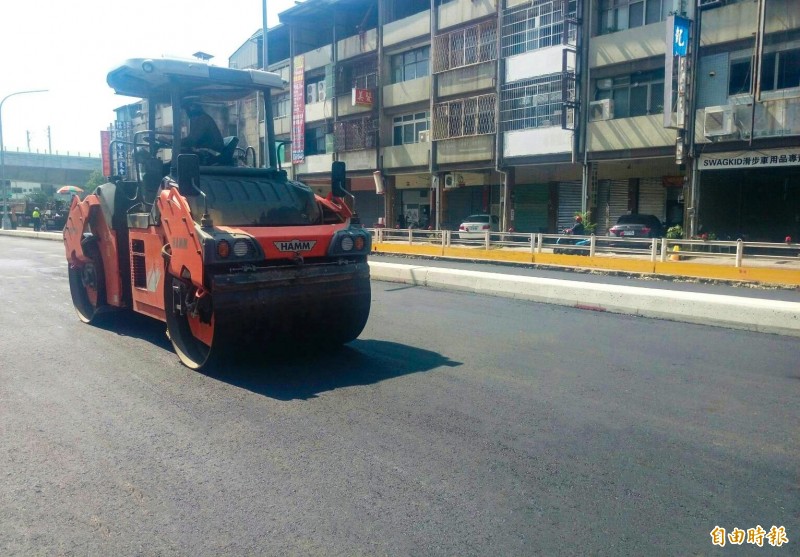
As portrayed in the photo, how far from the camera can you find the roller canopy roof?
7355 millimetres

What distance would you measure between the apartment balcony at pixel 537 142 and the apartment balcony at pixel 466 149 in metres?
1.09

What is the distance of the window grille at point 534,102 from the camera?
2727 centimetres

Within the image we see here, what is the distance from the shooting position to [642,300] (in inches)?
392

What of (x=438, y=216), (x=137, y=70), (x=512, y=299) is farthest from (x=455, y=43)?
(x=137, y=70)

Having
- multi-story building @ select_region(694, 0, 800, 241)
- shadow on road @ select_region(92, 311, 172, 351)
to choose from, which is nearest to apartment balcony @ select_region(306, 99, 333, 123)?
multi-story building @ select_region(694, 0, 800, 241)

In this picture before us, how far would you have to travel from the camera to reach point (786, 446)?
463 centimetres

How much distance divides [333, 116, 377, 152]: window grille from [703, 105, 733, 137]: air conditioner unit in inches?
718

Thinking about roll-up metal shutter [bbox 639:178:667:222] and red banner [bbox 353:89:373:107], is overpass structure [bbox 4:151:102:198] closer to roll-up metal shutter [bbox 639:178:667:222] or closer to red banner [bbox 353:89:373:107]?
red banner [bbox 353:89:373:107]

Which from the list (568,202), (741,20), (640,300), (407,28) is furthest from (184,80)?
(407,28)

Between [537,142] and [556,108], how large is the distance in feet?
5.27

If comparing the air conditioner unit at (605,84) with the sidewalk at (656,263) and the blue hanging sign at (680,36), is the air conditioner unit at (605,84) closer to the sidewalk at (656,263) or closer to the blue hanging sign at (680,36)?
the blue hanging sign at (680,36)

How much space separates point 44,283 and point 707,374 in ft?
42.3

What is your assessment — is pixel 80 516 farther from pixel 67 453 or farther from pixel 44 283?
pixel 44 283

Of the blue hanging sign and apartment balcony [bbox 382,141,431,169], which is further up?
the blue hanging sign
